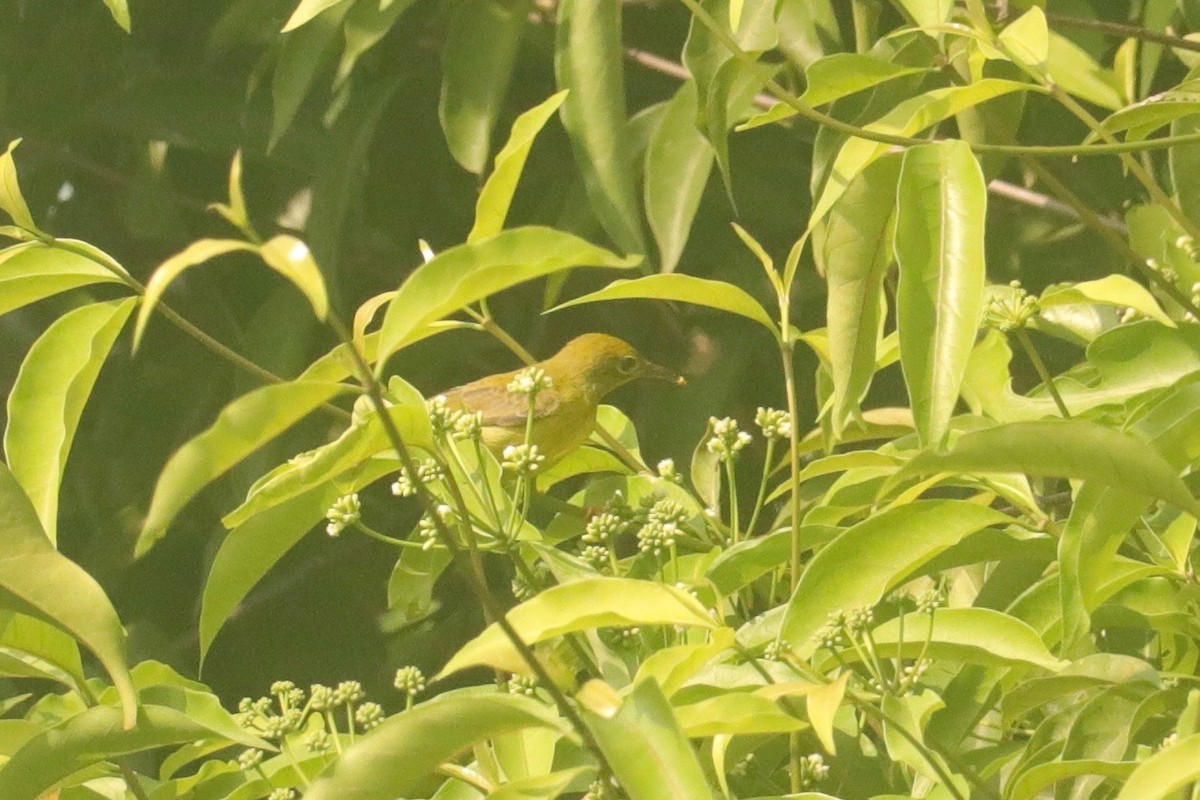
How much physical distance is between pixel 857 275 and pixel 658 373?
1.99 m

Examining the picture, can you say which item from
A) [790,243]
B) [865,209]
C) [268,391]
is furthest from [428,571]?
[790,243]

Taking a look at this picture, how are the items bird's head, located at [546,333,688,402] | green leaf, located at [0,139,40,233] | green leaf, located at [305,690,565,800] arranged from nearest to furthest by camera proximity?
green leaf, located at [305,690,565,800]
green leaf, located at [0,139,40,233]
bird's head, located at [546,333,688,402]

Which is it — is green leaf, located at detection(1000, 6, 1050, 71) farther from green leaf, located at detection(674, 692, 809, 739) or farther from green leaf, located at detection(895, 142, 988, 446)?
green leaf, located at detection(674, 692, 809, 739)

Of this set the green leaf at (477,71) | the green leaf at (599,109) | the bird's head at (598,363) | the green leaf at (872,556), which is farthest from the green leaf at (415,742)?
the bird's head at (598,363)

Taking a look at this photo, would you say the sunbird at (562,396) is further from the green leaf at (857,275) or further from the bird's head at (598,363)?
the green leaf at (857,275)

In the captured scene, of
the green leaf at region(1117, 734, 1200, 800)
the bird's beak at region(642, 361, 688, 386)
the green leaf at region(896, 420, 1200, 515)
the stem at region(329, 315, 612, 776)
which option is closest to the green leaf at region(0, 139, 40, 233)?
the stem at region(329, 315, 612, 776)

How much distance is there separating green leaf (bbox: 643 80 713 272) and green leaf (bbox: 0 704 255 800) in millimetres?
1163

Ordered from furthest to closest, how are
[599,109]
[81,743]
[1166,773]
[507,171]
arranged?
[599,109]
[507,171]
[81,743]
[1166,773]

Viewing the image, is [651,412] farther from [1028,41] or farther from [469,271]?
[469,271]

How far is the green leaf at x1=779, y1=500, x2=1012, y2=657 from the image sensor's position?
143 cm

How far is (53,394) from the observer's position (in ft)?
5.26

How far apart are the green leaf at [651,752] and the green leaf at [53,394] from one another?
2.43 feet

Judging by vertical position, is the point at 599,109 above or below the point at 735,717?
above

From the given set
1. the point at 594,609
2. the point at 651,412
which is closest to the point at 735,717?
the point at 594,609
